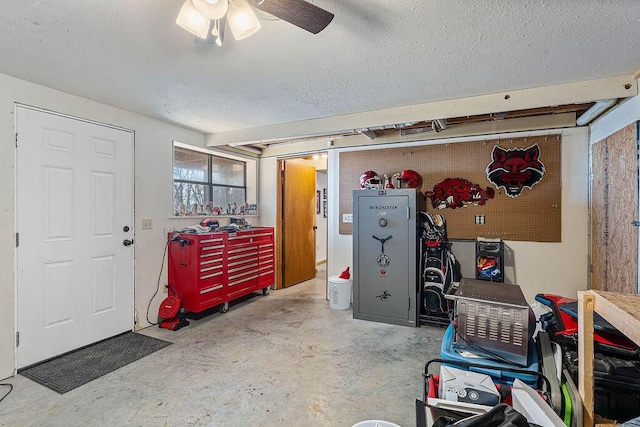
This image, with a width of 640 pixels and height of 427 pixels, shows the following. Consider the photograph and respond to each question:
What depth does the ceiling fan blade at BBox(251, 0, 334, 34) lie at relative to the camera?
4.21 feet

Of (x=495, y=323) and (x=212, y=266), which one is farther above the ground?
(x=495, y=323)

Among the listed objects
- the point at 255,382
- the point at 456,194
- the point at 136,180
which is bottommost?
the point at 255,382

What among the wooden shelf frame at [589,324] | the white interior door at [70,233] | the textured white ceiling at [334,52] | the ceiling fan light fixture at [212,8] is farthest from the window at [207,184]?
the wooden shelf frame at [589,324]

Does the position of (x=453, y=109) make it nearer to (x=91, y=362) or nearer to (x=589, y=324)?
(x=589, y=324)

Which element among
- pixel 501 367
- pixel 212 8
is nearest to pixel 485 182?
pixel 501 367

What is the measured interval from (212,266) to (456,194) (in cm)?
307

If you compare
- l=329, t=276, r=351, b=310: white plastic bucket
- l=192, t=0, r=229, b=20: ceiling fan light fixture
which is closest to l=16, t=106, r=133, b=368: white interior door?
l=192, t=0, r=229, b=20: ceiling fan light fixture

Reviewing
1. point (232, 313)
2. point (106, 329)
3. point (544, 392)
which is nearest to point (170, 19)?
point (544, 392)

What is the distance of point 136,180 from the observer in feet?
11.1

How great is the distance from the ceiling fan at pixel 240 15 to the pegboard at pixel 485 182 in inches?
112

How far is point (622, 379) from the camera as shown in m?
1.18

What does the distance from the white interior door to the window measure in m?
0.71

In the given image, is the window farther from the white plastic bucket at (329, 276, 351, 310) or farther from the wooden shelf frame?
the wooden shelf frame

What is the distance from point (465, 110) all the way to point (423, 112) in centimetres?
38
